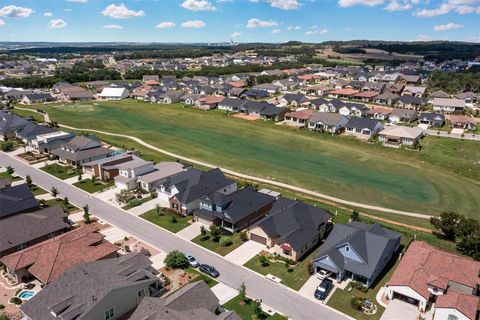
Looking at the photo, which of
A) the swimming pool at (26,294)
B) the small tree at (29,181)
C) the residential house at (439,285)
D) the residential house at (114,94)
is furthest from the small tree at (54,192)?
the residential house at (114,94)

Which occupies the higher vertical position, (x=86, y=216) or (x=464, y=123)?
(x=464, y=123)

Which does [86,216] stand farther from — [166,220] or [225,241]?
[225,241]

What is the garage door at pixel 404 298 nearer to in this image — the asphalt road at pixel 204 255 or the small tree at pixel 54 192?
the asphalt road at pixel 204 255

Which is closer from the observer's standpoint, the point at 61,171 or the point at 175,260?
the point at 175,260

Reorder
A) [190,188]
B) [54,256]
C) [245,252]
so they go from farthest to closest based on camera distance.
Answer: [190,188] → [245,252] → [54,256]

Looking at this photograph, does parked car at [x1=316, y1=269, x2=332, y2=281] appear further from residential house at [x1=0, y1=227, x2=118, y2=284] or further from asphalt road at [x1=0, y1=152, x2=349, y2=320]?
residential house at [x1=0, y1=227, x2=118, y2=284]

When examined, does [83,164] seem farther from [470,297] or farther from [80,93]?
[80,93]

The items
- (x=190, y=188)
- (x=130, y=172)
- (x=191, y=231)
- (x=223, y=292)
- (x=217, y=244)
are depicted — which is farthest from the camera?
(x=130, y=172)

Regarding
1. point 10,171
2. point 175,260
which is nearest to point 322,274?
point 175,260
